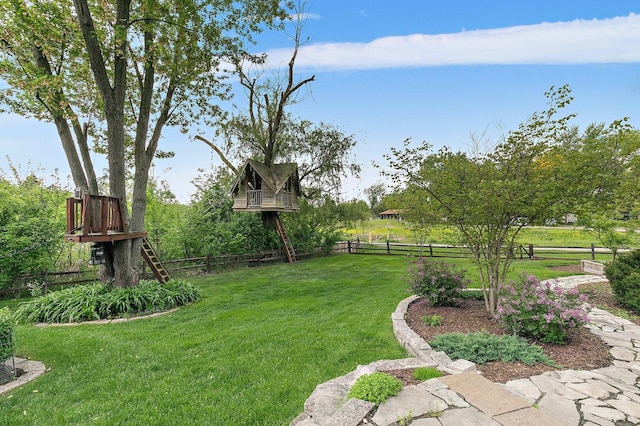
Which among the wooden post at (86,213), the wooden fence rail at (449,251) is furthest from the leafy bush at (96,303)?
the wooden fence rail at (449,251)

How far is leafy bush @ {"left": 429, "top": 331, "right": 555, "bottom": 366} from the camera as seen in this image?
11.5 ft

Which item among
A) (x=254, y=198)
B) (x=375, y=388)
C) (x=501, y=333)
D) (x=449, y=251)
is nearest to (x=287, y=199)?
(x=254, y=198)

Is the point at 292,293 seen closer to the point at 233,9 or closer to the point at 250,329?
the point at 250,329

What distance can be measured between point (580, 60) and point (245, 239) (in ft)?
41.5

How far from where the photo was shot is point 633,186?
5309 mm

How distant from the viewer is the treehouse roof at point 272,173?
12.6 m

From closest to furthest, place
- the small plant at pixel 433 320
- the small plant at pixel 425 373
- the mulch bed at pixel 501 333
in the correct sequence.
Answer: the small plant at pixel 425 373 < the mulch bed at pixel 501 333 < the small plant at pixel 433 320

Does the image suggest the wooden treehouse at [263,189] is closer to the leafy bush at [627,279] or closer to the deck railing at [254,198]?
the deck railing at [254,198]

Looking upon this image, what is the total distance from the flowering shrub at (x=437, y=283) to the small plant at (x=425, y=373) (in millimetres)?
2524

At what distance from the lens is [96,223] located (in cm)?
647

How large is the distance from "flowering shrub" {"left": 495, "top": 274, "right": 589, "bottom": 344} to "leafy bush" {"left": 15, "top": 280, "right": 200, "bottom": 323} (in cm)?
631

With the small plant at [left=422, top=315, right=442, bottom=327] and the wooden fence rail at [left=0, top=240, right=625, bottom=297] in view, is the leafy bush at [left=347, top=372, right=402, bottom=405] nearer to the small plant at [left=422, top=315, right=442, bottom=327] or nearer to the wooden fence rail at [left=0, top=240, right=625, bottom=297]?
the small plant at [left=422, top=315, right=442, bottom=327]

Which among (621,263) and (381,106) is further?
(381,106)

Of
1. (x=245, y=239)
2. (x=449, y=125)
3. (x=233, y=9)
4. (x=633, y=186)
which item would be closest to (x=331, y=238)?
(x=245, y=239)
